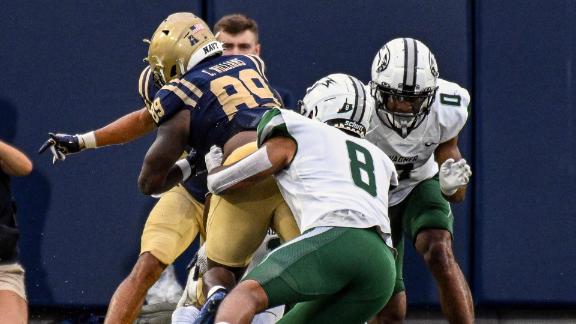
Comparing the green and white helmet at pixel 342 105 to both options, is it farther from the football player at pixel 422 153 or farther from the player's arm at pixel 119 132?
the player's arm at pixel 119 132

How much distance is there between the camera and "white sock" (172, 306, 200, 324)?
4.73 m

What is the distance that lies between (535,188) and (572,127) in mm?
305

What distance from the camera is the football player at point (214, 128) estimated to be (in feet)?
14.0

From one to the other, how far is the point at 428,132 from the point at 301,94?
0.87 m

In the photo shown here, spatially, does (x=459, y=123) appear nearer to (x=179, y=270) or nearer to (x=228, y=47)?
(x=228, y=47)

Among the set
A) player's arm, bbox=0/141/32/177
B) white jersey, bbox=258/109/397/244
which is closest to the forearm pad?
player's arm, bbox=0/141/32/177

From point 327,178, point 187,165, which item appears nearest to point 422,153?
point 187,165

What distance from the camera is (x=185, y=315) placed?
4770 millimetres

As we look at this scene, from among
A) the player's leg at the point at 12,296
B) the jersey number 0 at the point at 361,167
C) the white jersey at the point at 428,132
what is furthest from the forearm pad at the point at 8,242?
the white jersey at the point at 428,132

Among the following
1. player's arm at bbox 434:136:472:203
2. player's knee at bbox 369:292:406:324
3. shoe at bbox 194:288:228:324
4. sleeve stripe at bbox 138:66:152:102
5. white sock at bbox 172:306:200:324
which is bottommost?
player's knee at bbox 369:292:406:324

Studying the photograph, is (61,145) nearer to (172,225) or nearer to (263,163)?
(172,225)

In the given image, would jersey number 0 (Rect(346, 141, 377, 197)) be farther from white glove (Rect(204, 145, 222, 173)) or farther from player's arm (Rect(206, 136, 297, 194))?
white glove (Rect(204, 145, 222, 173))

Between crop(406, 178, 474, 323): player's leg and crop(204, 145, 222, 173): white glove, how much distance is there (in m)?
1.07

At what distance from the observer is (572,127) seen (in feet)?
18.8
